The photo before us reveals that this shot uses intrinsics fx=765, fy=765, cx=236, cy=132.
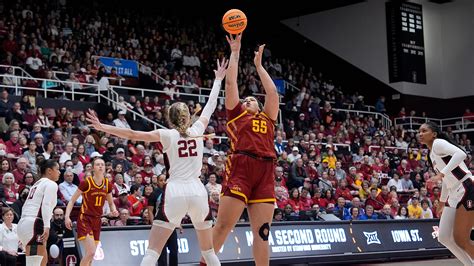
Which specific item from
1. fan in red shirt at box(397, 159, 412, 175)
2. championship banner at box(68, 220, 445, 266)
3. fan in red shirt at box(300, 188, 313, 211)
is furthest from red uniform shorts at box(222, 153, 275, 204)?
fan in red shirt at box(397, 159, 412, 175)

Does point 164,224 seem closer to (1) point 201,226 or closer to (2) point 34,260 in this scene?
(1) point 201,226

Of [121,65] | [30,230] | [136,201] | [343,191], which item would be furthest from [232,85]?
[121,65]

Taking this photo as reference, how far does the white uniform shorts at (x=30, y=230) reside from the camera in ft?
32.9

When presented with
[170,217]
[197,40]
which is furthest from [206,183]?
[197,40]

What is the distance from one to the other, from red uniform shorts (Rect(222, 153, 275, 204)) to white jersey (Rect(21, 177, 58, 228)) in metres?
3.11

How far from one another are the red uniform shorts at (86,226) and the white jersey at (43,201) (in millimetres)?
1994

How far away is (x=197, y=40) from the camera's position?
30828 mm

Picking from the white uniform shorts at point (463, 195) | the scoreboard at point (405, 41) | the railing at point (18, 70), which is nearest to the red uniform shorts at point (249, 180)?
the white uniform shorts at point (463, 195)

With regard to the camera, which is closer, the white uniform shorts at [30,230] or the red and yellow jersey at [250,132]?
the red and yellow jersey at [250,132]

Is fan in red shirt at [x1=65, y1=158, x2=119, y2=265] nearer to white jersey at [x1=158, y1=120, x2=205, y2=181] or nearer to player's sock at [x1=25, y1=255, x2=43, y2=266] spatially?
player's sock at [x1=25, y1=255, x2=43, y2=266]

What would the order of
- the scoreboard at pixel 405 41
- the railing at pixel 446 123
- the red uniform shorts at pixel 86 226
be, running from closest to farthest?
the red uniform shorts at pixel 86 226 → the scoreboard at pixel 405 41 → the railing at pixel 446 123

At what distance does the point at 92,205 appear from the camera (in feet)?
40.2

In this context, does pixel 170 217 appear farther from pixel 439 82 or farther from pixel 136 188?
pixel 439 82

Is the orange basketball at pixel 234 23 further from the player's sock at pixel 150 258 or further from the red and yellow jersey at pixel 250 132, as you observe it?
the player's sock at pixel 150 258
